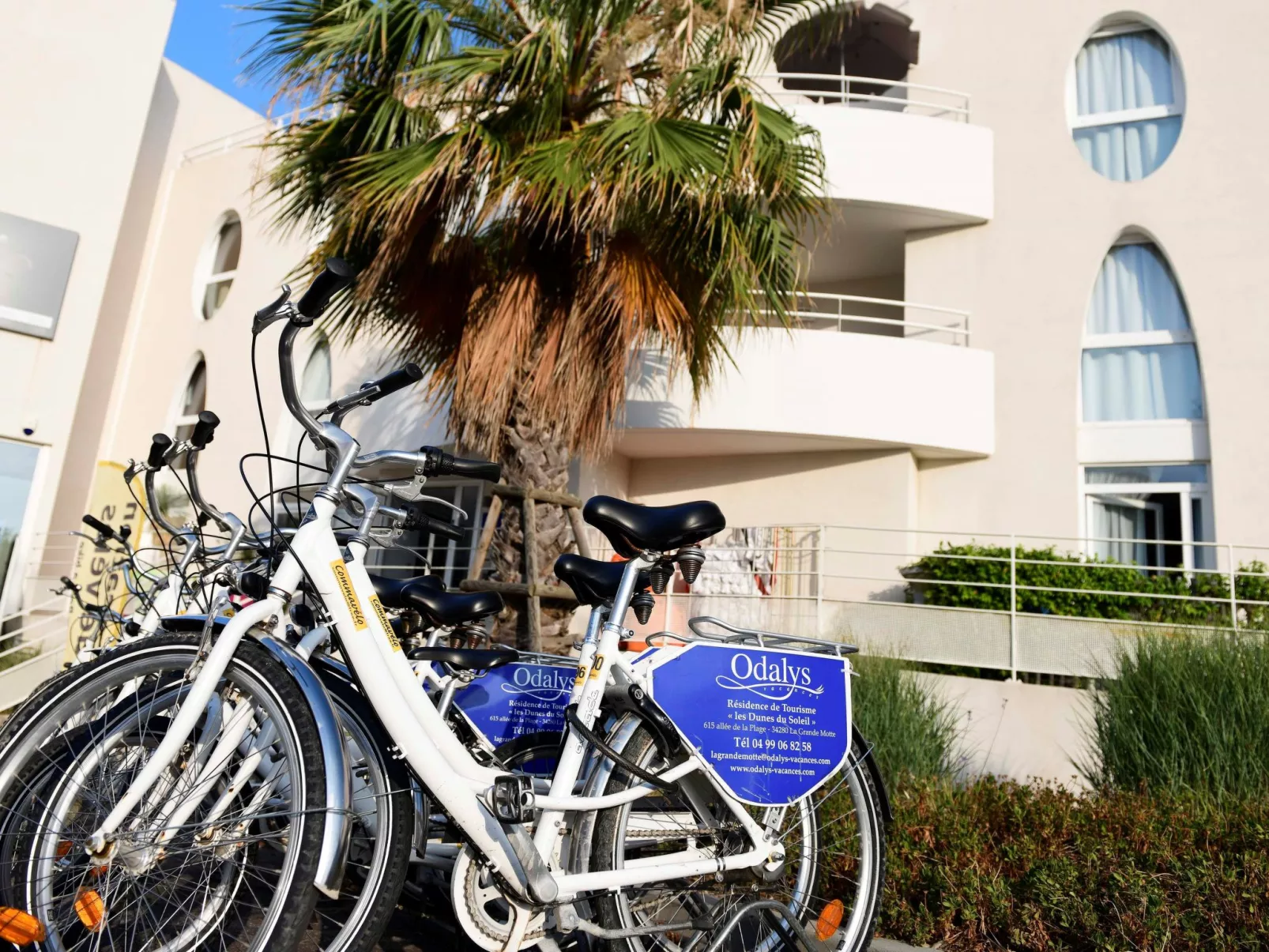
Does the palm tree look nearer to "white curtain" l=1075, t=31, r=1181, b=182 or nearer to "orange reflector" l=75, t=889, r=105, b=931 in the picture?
Answer: "orange reflector" l=75, t=889, r=105, b=931

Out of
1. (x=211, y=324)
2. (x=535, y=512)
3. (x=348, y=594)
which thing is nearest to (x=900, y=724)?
(x=535, y=512)

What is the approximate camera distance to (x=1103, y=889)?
305 cm

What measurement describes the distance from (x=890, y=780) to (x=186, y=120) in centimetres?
1851

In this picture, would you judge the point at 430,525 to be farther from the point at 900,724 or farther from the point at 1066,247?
the point at 1066,247

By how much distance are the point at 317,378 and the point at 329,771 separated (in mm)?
13514

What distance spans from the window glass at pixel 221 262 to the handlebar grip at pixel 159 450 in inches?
589

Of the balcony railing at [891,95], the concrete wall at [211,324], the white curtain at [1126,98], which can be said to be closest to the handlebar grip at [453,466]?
the balcony railing at [891,95]

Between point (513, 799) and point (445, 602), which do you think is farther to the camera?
point (445, 602)

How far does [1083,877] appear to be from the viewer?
3148 millimetres

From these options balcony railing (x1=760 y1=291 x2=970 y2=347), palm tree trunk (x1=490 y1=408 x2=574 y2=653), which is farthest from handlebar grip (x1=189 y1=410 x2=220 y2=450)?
balcony railing (x1=760 y1=291 x2=970 y2=347)

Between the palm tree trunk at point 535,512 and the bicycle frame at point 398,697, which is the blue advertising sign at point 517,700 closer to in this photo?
the bicycle frame at point 398,697

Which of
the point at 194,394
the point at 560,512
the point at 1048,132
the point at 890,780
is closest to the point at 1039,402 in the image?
the point at 1048,132

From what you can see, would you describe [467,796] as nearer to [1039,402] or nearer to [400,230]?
[400,230]

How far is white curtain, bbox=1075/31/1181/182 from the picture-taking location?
10.9 metres
